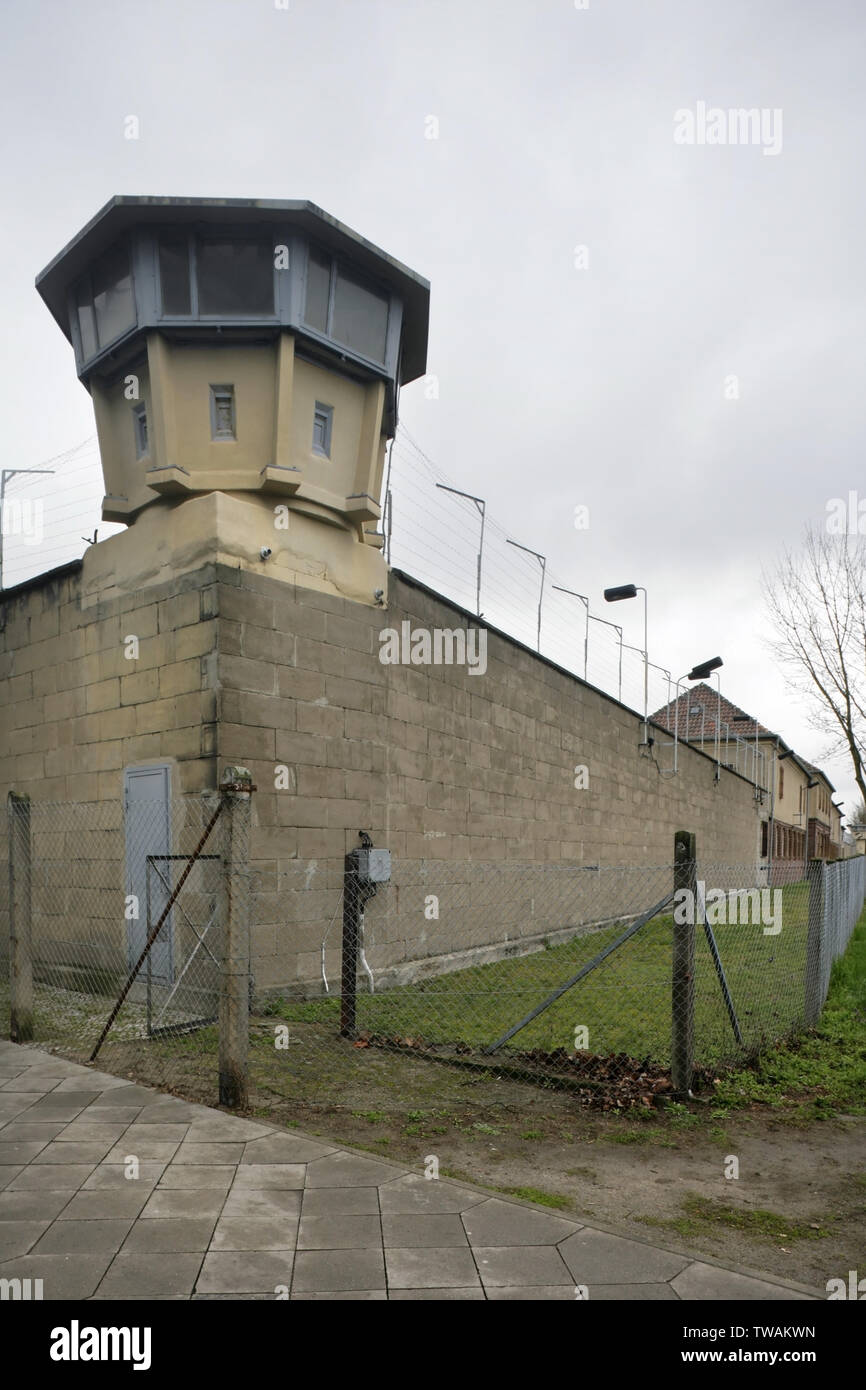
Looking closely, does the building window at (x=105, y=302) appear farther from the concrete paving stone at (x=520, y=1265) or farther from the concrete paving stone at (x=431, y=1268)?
the concrete paving stone at (x=520, y=1265)

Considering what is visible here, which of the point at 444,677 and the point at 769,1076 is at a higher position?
the point at 444,677

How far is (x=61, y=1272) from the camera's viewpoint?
3021 millimetres

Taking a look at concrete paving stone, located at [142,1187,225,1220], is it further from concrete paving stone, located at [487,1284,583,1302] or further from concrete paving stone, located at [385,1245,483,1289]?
concrete paving stone, located at [487,1284,583,1302]

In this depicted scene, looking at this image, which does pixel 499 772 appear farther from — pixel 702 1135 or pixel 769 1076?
pixel 702 1135

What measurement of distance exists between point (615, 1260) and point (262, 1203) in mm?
1400

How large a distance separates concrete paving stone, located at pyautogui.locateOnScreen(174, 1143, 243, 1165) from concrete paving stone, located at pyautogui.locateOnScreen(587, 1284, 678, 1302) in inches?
73.5

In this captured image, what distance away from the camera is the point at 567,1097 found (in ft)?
17.5

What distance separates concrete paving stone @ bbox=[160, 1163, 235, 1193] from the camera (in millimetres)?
3805

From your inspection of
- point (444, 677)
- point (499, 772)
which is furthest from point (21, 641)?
point (499, 772)

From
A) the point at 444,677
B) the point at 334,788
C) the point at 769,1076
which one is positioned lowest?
the point at 769,1076

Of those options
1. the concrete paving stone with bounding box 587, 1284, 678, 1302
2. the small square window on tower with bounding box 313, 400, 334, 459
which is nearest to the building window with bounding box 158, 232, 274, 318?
the small square window on tower with bounding box 313, 400, 334, 459

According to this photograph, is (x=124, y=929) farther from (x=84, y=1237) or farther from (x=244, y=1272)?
(x=244, y=1272)

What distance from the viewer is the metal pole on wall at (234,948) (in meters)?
4.90
